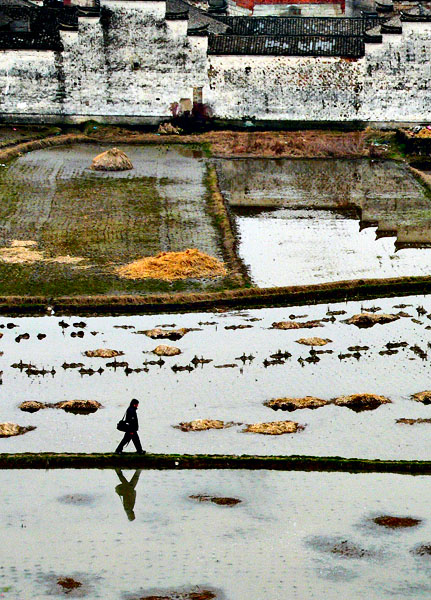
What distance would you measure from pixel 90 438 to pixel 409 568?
528 centimetres

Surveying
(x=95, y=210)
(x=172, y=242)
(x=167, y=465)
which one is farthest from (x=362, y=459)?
(x=95, y=210)

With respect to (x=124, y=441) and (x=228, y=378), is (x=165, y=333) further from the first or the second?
(x=124, y=441)

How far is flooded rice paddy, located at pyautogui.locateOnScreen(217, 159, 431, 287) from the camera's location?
2423 centimetres

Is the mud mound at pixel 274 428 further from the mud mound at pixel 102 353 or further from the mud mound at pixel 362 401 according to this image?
the mud mound at pixel 102 353

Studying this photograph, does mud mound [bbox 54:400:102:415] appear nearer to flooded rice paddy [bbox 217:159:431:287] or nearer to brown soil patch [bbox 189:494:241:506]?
brown soil patch [bbox 189:494:241:506]

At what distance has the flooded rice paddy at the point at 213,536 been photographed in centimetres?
1202

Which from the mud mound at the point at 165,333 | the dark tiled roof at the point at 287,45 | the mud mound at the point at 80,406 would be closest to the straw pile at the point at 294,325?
the mud mound at the point at 165,333

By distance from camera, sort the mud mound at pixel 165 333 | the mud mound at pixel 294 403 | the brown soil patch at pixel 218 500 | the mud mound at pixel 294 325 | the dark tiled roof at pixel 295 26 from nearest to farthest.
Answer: the brown soil patch at pixel 218 500, the mud mound at pixel 294 403, the mud mound at pixel 165 333, the mud mound at pixel 294 325, the dark tiled roof at pixel 295 26

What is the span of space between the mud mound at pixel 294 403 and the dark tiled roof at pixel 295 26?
3404cm

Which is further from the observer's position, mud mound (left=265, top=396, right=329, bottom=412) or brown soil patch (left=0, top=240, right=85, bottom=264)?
brown soil patch (left=0, top=240, right=85, bottom=264)

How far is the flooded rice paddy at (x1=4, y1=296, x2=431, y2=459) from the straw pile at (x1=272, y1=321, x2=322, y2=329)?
107 mm

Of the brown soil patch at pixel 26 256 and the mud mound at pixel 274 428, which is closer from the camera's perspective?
the mud mound at pixel 274 428

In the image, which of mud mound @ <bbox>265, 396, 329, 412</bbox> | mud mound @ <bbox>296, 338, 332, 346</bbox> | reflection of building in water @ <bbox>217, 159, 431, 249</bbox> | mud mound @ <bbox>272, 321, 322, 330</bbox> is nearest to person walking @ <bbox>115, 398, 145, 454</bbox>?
mud mound @ <bbox>265, 396, 329, 412</bbox>

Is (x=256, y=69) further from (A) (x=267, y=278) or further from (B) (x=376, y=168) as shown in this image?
(A) (x=267, y=278)
